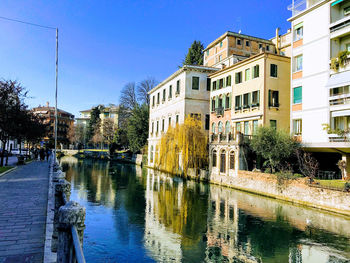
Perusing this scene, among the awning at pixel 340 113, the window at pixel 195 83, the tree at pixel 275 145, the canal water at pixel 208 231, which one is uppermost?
the window at pixel 195 83

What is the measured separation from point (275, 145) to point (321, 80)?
590 centimetres

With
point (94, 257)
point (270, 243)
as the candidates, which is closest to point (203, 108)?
point (270, 243)

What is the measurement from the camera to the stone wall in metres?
15.6

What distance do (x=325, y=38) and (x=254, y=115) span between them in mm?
8542

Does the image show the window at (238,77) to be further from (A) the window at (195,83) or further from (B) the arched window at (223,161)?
(A) the window at (195,83)

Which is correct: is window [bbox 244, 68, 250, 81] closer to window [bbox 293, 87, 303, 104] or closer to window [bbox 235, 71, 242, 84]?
window [bbox 235, 71, 242, 84]

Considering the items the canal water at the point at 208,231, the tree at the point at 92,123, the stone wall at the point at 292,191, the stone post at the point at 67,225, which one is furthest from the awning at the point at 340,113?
the tree at the point at 92,123

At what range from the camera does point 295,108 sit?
2345cm

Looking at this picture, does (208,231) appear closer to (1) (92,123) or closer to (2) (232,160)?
(2) (232,160)

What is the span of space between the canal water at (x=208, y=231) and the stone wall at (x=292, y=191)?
0.63 meters

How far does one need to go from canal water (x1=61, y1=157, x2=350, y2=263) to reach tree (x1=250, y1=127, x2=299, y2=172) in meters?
3.36

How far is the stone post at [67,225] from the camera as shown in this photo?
3.41 meters

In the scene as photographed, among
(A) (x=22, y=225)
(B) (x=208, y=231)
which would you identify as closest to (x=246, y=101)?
(B) (x=208, y=231)

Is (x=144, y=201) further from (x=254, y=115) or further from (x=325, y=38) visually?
(x=325, y=38)
